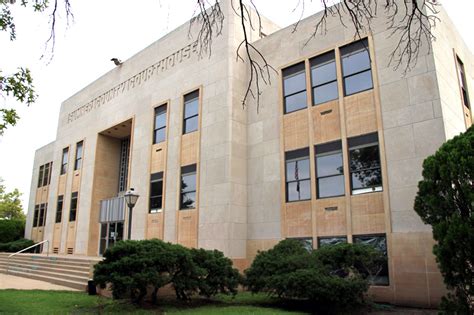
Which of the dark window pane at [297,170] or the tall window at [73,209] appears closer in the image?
the dark window pane at [297,170]

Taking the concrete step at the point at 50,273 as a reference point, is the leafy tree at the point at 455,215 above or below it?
above

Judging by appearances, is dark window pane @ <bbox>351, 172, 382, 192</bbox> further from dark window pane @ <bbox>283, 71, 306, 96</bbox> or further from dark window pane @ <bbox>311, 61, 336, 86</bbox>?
dark window pane @ <bbox>283, 71, 306, 96</bbox>

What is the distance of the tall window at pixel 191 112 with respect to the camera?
62.6 ft

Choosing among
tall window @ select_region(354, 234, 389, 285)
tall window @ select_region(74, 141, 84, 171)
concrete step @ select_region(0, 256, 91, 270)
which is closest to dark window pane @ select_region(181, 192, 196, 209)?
concrete step @ select_region(0, 256, 91, 270)

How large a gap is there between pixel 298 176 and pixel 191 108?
22.4ft

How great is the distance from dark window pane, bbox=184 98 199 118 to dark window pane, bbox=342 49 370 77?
24.1 feet

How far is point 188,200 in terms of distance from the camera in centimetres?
1814

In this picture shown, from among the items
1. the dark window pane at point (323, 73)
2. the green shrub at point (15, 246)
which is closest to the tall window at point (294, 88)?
the dark window pane at point (323, 73)

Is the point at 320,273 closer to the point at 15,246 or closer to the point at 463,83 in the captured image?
the point at 463,83

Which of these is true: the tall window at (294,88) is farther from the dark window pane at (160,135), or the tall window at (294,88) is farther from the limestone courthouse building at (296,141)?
the dark window pane at (160,135)

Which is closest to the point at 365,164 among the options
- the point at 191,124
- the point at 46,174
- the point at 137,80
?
the point at 191,124

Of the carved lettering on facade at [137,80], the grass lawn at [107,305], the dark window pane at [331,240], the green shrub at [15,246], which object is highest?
the carved lettering on facade at [137,80]

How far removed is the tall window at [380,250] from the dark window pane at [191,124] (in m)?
9.42

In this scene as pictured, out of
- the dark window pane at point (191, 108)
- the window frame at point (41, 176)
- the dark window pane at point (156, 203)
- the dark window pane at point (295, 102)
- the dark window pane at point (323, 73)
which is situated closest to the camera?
the dark window pane at point (323, 73)
